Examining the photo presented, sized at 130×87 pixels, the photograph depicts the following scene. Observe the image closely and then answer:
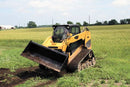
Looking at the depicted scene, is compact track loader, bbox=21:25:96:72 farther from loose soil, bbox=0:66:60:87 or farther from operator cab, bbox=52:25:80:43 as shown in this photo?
loose soil, bbox=0:66:60:87

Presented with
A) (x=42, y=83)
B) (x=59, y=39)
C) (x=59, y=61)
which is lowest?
(x=42, y=83)

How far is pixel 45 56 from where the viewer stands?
8914 millimetres

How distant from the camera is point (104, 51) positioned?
16203 millimetres

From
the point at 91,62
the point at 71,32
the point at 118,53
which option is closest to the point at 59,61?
the point at 71,32

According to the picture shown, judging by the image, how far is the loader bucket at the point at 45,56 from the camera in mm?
8312

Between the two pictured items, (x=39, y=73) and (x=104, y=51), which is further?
(x=104, y=51)

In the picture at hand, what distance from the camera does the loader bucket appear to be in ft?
27.3

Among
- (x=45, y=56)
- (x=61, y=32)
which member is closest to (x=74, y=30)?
(x=61, y=32)

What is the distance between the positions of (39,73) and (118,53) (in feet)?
28.4

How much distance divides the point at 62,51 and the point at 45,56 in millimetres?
964

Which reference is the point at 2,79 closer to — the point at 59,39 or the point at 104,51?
the point at 59,39

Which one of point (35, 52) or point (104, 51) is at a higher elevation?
point (35, 52)

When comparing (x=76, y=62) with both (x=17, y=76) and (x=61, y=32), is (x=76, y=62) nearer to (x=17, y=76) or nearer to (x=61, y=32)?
(x=61, y=32)

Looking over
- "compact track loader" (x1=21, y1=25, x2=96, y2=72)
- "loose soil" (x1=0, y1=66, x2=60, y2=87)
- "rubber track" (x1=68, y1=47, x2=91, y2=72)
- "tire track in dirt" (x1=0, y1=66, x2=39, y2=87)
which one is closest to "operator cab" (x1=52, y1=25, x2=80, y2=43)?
"compact track loader" (x1=21, y1=25, x2=96, y2=72)
